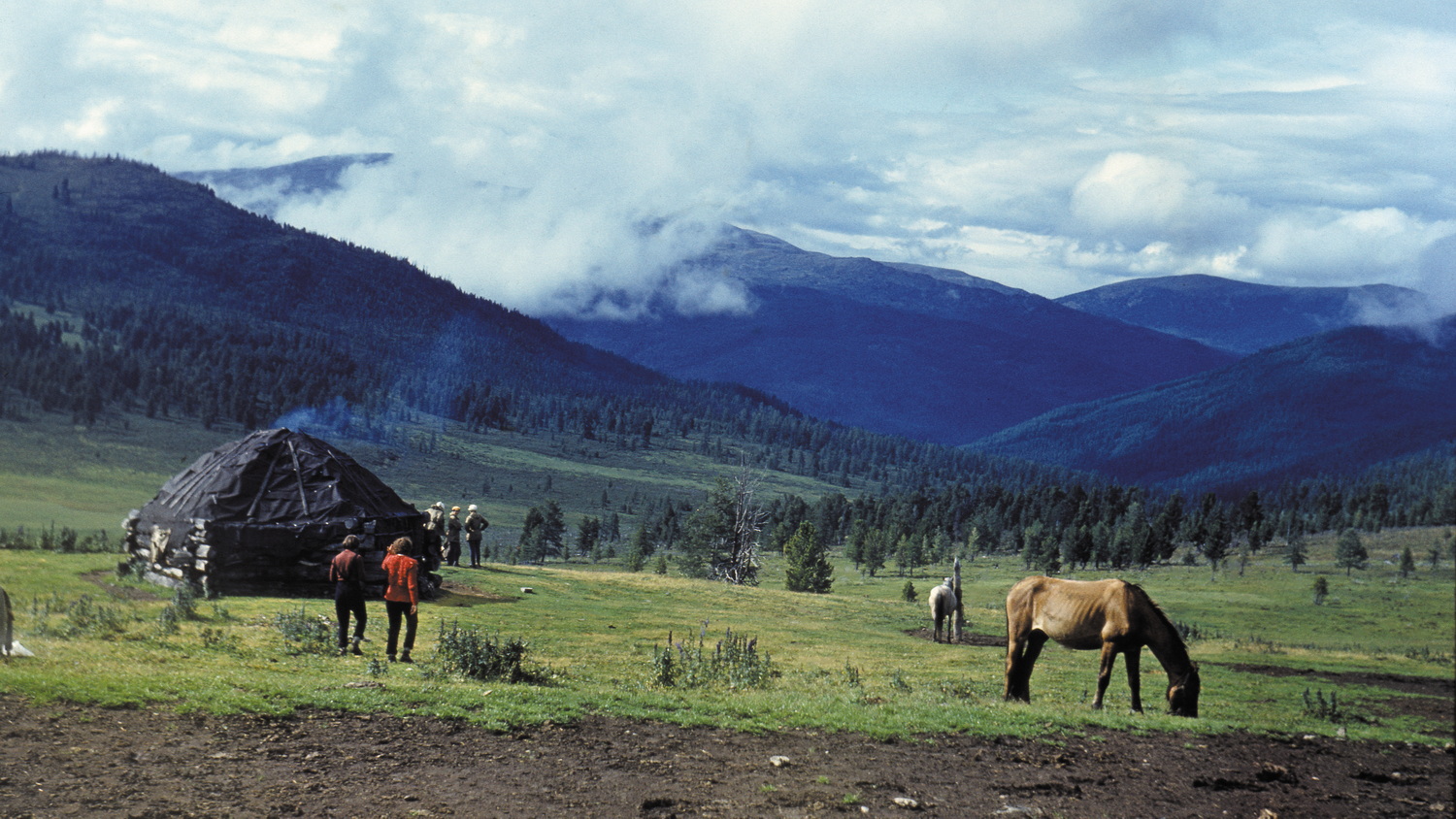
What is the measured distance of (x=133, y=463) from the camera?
463ft

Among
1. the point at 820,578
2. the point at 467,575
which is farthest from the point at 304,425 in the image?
the point at 467,575

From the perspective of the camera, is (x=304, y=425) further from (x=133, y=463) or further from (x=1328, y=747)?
(x=1328, y=747)

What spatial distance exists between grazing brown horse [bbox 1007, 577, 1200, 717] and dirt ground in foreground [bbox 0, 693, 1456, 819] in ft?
9.30

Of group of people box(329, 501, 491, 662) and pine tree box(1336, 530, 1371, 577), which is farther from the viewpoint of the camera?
pine tree box(1336, 530, 1371, 577)

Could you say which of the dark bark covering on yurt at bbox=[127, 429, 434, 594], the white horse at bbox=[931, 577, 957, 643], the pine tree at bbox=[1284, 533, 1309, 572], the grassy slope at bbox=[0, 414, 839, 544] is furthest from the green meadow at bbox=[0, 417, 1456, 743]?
the grassy slope at bbox=[0, 414, 839, 544]

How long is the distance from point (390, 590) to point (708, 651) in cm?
772

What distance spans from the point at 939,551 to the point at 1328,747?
11830 cm

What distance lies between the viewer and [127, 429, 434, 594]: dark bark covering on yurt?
30250mm

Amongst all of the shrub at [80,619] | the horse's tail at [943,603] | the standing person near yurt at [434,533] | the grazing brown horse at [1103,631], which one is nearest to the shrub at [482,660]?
the shrub at [80,619]

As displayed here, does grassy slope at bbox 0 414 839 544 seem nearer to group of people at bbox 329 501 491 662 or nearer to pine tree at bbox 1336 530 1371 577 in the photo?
group of people at bbox 329 501 491 662

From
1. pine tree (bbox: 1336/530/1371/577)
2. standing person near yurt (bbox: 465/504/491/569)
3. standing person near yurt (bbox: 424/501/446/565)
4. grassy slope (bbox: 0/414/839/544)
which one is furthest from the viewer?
grassy slope (bbox: 0/414/839/544)

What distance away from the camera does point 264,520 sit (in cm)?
3111

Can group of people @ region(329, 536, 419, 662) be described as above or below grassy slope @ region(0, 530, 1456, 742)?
above

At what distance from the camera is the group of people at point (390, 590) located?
18.6 m
